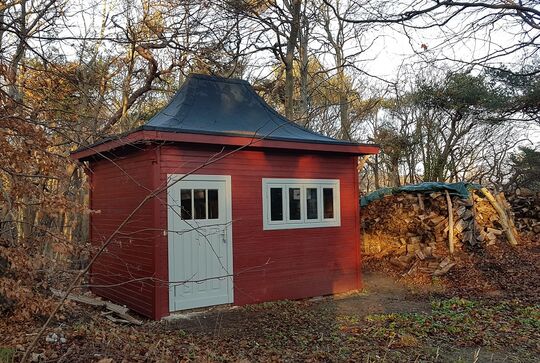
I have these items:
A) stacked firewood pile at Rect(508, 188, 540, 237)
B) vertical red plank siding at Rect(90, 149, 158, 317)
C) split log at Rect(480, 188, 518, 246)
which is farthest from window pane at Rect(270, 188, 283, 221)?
stacked firewood pile at Rect(508, 188, 540, 237)

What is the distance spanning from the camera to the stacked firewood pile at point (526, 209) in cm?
1340

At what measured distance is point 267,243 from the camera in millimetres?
8289

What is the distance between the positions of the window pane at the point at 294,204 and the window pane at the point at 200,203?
1747mm

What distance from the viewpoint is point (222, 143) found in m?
7.48

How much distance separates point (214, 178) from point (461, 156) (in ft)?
61.4

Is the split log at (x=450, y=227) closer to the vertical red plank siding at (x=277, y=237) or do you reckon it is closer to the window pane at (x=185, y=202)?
the vertical red plank siding at (x=277, y=237)

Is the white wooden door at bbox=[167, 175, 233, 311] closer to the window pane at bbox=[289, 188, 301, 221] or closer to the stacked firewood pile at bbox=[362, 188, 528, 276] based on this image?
the window pane at bbox=[289, 188, 301, 221]

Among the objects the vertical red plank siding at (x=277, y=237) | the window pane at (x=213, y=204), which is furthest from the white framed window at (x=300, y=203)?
the window pane at (x=213, y=204)

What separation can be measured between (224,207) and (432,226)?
620cm

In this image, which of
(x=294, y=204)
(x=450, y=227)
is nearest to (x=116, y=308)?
(x=294, y=204)

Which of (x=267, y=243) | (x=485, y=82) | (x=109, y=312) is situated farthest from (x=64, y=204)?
(x=485, y=82)

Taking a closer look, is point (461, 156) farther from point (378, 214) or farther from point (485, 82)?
point (378, 214)

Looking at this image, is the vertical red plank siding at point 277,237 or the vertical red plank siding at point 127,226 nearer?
the vertical red plank siding at point 127,226

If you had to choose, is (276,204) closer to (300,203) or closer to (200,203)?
(300,203)
